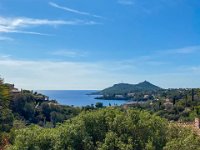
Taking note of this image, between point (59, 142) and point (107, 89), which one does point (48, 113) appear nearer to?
point (59, 142)

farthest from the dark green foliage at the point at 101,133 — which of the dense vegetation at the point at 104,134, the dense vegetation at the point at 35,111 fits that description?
the dense vegetation at the point at 35,111

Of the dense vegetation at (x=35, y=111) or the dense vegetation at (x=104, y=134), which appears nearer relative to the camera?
the dense vegetation at (x=104, y=134)

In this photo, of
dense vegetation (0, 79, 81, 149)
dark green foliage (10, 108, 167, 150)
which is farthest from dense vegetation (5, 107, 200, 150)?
dense vegetation (0, 79, 81, 149)

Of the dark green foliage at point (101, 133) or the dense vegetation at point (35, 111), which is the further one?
the dense vegetation at point (35, 111)

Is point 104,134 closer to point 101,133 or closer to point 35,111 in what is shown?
point 101,133

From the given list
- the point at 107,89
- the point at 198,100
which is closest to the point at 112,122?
the point at 198,100

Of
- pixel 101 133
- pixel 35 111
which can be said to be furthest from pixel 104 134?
pixel 35 111

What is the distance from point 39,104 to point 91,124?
4025 centimetres

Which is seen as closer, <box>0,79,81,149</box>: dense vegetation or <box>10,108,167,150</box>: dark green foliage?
<box>10,108,167,150</box>: dark green foliage

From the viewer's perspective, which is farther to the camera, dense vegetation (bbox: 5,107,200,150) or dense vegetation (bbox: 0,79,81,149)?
dense vegetation (bbox: 0,79,81,149)

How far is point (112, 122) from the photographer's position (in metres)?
9.85

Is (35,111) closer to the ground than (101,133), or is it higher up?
closer to the ground

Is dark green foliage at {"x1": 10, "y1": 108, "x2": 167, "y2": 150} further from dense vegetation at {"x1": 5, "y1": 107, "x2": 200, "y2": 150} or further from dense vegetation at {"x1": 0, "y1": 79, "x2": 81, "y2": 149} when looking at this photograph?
dense vegetation at {"x1": 0, "y1": 79, "x2": 81, "y2": 149}

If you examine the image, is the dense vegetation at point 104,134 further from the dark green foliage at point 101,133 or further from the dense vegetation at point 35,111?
the dense vegetation at point 35,111
